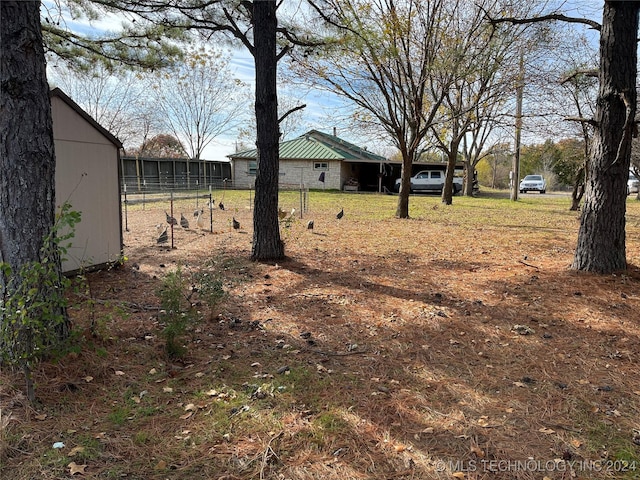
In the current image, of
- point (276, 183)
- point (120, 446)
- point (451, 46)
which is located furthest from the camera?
point (451, 46)

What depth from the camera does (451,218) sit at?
498 inches

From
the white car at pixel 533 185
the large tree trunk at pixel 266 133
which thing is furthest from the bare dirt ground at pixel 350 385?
the white car at pixel 533 185

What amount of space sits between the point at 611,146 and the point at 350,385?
14.2 ft

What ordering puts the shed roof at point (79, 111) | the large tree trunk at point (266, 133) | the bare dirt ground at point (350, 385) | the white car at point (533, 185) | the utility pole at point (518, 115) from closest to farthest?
the bare dirt ground at point (350, 385) < the shed roof at point (79, 111) < the large tree trunk at point (266, 133) < the utility pole at point (518, 115) < the white car at point (533, 185)

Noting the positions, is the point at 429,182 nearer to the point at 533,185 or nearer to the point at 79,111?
the point at 533,185

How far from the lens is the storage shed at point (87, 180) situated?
15.8ft

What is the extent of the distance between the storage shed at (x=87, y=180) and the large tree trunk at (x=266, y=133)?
1.90 metres

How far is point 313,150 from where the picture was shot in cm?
2847

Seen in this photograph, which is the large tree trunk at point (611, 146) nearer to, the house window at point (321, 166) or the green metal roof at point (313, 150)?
the green metal roof at point (313, 150)

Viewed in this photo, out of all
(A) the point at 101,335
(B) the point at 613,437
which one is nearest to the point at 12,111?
(A) the point at 101,335

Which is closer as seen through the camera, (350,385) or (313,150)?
(350,385)

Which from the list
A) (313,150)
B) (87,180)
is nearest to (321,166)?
(313,150)

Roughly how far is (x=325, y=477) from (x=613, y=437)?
1543 mm

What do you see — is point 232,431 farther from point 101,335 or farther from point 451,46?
point 451,46
